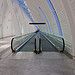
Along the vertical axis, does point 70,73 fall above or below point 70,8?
below

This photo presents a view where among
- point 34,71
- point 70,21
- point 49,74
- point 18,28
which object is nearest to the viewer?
point 49,74

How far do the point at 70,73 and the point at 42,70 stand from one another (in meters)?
0.95

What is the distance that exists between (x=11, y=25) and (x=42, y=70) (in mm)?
37831

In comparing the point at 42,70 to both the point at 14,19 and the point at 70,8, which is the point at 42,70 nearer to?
the point at 70,8

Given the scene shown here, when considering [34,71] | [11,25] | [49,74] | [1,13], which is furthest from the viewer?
[11,25]

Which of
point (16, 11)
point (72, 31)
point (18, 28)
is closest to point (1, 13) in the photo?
point (16, 11)

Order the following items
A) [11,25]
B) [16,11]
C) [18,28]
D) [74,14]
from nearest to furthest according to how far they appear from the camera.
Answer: [74,14], [16,11], [18,28], [11,25]

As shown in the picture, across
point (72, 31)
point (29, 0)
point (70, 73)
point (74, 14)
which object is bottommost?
point (70, 73)

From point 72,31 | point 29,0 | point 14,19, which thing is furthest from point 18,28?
point 72,31

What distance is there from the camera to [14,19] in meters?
41.5

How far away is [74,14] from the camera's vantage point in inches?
364

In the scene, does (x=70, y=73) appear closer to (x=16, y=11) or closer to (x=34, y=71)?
(x=34, y=71)

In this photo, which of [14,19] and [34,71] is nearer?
[34,71]

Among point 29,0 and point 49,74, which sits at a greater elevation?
point 29,0
